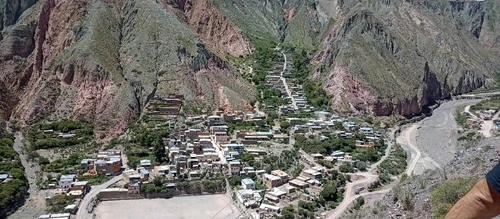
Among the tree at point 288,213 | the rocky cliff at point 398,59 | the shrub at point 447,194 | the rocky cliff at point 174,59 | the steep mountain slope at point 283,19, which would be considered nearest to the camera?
the shrub at point 447,194

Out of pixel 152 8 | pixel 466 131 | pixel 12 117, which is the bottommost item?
pixel 466 131

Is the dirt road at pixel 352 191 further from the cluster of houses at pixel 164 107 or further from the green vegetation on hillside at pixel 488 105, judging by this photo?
the green vegetation on hillside at pixel 488 105

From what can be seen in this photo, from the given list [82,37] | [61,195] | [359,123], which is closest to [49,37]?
[82,37]

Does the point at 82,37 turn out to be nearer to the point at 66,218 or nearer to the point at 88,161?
the point at 88,161

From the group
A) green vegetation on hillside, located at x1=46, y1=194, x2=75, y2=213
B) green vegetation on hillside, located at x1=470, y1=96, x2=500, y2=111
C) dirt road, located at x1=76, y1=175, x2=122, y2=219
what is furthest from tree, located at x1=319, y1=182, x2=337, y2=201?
green vegetation on hillside, located at x1=470, y1=96, x2=500, y2=111

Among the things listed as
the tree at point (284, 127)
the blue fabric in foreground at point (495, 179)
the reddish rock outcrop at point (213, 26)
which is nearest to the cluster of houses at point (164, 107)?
the tree at point (284, 127)

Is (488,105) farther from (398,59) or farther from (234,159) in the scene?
(234,159)
